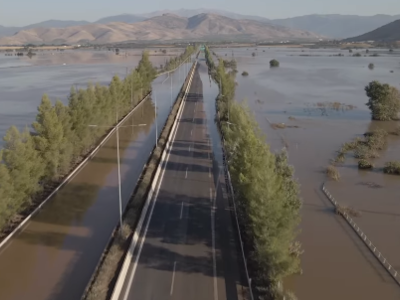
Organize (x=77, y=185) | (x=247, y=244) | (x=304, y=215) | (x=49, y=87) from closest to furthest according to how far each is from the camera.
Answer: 1. (x=247, y=244)
2. (x=304, y=215)
3. (x=77, y=185)
4. (x=49, y=87)

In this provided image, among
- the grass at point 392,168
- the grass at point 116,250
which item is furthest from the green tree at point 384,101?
the grass at point 116,250

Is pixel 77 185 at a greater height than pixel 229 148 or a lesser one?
lesser

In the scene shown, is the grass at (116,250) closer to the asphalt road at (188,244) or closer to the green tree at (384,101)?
the asphalt road at (188,244)

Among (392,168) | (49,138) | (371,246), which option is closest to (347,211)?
(371,246)

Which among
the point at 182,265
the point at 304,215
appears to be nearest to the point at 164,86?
the point at 304,215

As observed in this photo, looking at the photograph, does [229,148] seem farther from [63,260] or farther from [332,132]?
[332,132]

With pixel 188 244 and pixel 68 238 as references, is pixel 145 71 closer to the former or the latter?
pixel 68 238
